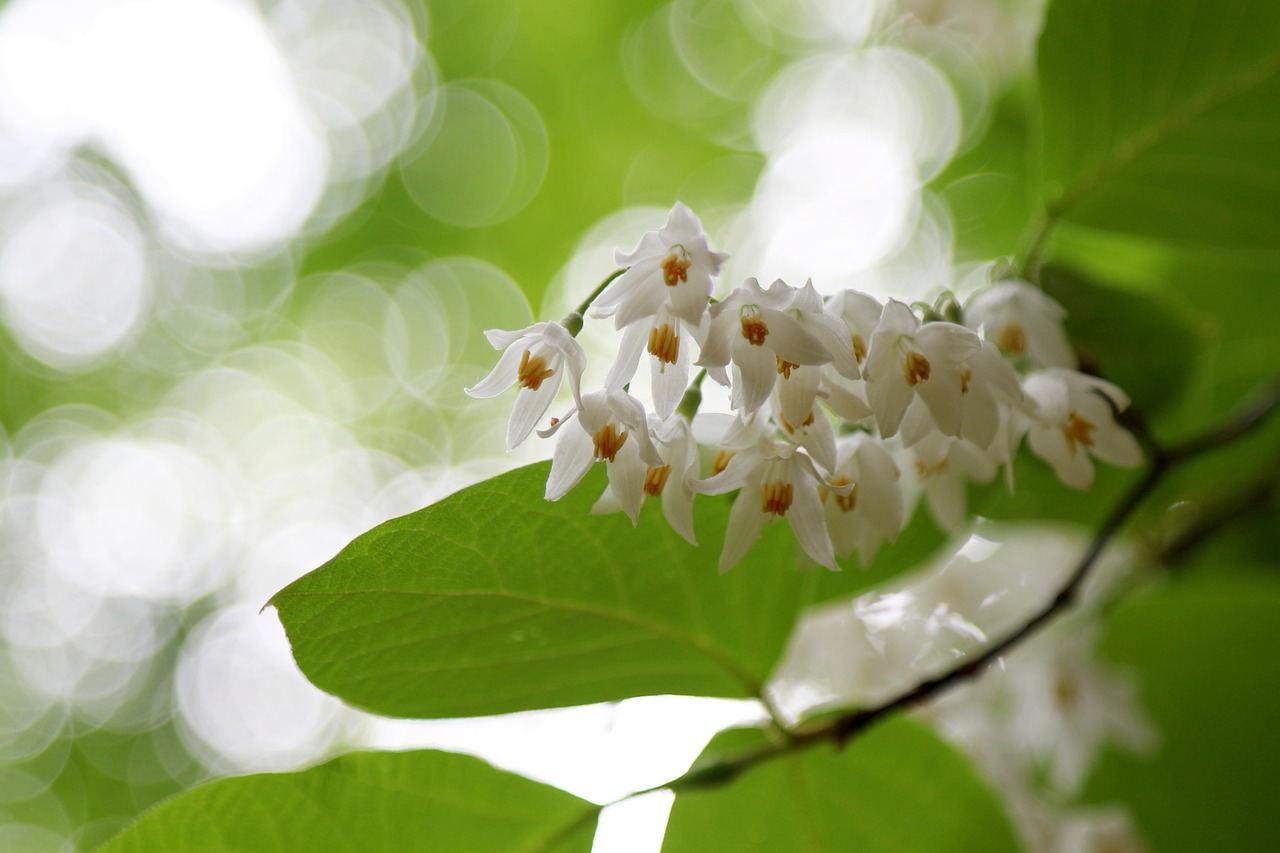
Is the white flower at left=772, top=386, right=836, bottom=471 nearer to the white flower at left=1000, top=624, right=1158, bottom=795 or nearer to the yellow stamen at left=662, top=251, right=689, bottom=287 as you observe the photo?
the yellow stamen at left=662, top=251, right=689, bottom=287

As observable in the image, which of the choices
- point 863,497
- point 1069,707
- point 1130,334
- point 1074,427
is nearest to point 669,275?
point 863,497

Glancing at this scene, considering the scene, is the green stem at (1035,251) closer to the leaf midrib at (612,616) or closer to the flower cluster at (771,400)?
the flower cluster at (771,400)

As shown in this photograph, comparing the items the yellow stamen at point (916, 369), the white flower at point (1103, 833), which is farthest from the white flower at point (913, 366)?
the white flower at point (1103, 833)

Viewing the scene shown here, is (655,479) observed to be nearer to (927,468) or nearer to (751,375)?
(751,375)

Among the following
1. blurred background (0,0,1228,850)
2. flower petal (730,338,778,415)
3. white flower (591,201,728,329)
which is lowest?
→ blurred background (0,0,1228,850)

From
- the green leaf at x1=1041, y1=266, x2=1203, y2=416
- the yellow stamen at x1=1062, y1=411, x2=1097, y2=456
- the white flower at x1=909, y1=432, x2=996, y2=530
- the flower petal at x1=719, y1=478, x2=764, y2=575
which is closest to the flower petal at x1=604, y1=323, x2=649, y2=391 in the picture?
the flower petal at x1=719, y1=478, x2=764, y2=575
